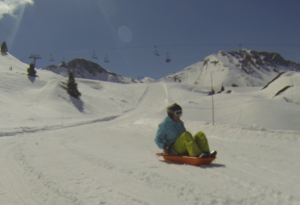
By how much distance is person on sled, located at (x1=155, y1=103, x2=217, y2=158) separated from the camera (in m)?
4.88

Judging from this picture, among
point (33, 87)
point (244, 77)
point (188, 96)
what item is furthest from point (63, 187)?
point (244, 77)

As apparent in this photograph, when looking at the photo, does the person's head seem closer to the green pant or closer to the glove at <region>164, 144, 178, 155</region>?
the green pant

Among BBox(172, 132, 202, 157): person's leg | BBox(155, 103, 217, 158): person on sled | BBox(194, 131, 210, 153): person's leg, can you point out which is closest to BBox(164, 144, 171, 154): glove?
BBox(155, 103, 217, 158): person on sled

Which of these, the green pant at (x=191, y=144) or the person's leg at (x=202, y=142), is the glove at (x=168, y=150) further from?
the person's leg at (x=202, y=142)

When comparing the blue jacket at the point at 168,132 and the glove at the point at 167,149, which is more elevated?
the blue jacket at the point at 168,132

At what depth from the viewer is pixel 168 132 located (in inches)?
222

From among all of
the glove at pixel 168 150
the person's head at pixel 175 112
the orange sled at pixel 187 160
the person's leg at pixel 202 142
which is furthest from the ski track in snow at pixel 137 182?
the person's head at pixel 175 112

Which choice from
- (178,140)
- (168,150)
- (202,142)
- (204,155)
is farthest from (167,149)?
(204,155)

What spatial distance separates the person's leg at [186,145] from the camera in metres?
4.86

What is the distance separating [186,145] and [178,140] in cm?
37

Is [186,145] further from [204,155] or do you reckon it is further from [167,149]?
[167,149]

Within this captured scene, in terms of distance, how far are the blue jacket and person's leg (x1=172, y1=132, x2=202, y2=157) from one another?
257 mm

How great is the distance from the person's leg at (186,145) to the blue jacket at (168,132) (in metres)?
0.26

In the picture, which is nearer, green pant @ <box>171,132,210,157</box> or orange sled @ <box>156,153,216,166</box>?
orange sled @ <box>156,153,216,166</box>
